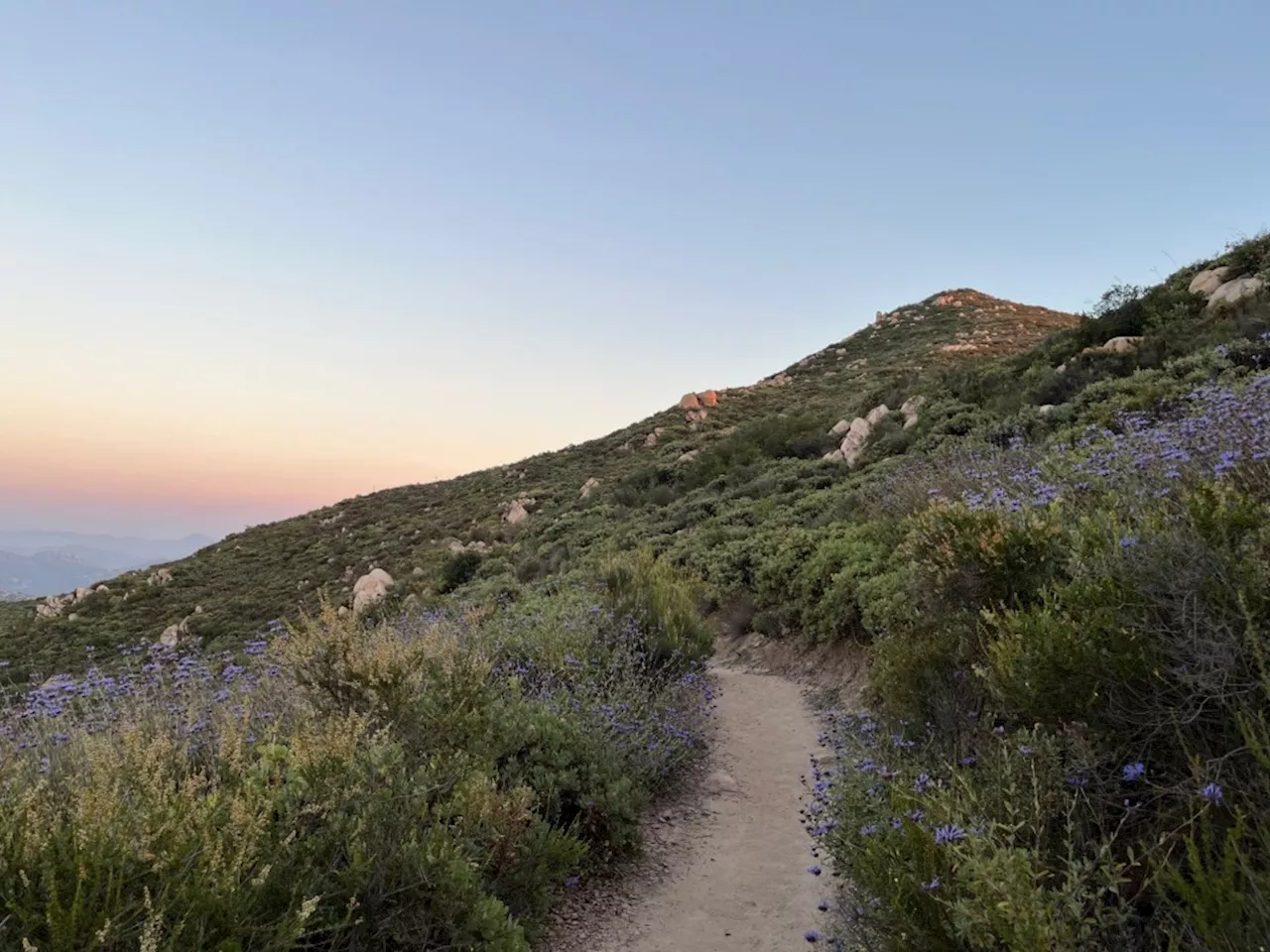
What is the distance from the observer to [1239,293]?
49.2 ft

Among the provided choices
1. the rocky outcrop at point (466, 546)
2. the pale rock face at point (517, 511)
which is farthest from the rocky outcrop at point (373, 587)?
the pale rock face at point (517, 511)

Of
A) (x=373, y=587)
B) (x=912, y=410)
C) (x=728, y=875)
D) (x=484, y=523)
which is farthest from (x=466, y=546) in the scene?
(x=728, y=875)

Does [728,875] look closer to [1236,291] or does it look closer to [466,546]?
[1236,291]

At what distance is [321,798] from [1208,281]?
20577 millimetres

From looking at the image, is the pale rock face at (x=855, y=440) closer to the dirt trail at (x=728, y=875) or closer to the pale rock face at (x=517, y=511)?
the dirt trail at (x=728, y=875)

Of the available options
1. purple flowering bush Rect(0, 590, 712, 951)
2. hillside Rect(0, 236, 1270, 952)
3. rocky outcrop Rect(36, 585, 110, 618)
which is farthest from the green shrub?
rocky outcrop Rect(36, 585, 110, 618)

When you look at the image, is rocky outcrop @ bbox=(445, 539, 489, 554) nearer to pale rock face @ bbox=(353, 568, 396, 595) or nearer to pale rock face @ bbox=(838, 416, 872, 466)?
pale rock face @ bbox=(353, 568, 396, 595)

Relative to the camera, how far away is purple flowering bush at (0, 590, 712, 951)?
229cm

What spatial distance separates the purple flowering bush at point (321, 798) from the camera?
2295mm

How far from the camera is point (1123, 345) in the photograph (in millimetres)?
15109

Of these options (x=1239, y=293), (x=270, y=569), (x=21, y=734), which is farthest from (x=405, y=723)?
(x=270, y=569)

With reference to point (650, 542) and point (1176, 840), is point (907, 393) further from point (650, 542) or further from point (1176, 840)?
point (1176, 840)

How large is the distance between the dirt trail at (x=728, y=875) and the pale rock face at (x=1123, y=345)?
12078 millimetres

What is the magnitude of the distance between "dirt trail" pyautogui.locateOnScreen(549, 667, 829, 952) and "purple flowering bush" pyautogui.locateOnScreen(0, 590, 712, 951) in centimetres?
30
